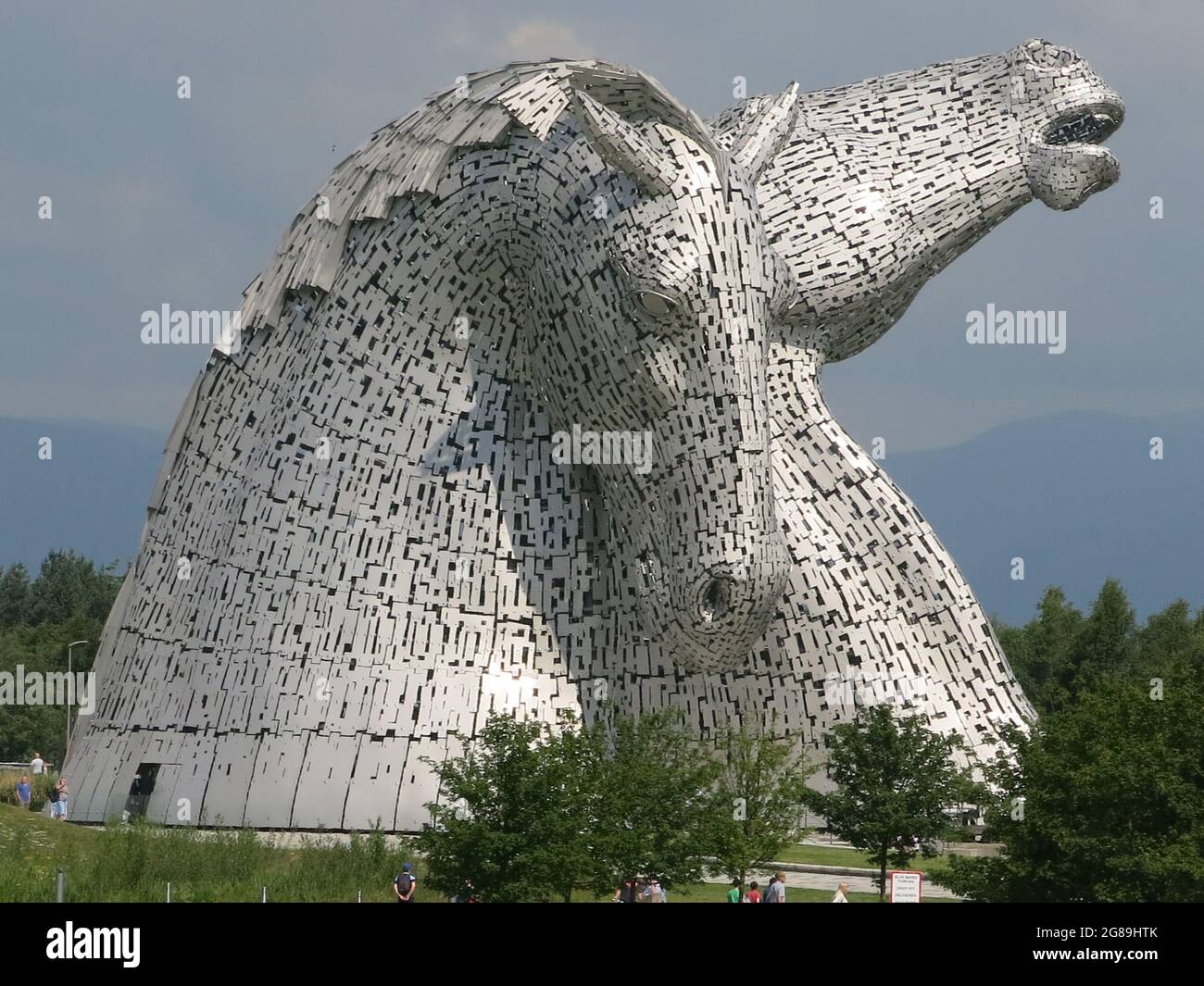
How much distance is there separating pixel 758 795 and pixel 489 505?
440 centimetres

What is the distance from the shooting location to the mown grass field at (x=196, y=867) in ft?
55.4

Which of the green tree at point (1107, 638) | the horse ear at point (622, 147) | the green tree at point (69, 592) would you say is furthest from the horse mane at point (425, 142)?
the green tree at point (69, 592)

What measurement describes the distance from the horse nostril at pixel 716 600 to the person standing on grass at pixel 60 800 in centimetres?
833

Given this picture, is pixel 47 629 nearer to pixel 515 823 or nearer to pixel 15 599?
pixel 15 599

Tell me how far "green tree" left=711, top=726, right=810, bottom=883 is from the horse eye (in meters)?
4.93

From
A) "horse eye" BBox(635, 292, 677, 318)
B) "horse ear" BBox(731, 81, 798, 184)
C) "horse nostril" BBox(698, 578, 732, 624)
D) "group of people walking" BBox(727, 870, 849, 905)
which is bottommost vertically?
"group of people walking" BBox(727, 870, 849, 905)

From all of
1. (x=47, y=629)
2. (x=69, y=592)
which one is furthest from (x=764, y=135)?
(x=69, y=592)

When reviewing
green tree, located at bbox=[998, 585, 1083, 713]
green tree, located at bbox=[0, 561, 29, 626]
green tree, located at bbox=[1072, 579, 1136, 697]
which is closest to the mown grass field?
green tree, located at bbox=[998, 585, 1083, 713]

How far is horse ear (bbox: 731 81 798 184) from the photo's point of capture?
64.8 ft

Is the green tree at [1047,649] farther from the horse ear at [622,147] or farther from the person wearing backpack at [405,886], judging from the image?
the person wearing backpack at [405,886]

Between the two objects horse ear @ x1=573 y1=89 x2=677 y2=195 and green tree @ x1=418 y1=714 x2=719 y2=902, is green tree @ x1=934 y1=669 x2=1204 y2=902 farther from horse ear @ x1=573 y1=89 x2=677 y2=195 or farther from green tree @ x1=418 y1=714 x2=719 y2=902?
horse ear @ x1=573 y1=89 x2=677 y2=195

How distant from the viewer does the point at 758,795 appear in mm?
19484

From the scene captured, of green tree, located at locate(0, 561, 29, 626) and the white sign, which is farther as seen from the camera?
green tree, located at locate(0, 561, 29, 626)

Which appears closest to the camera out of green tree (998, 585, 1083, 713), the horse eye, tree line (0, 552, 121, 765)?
the horse eye
